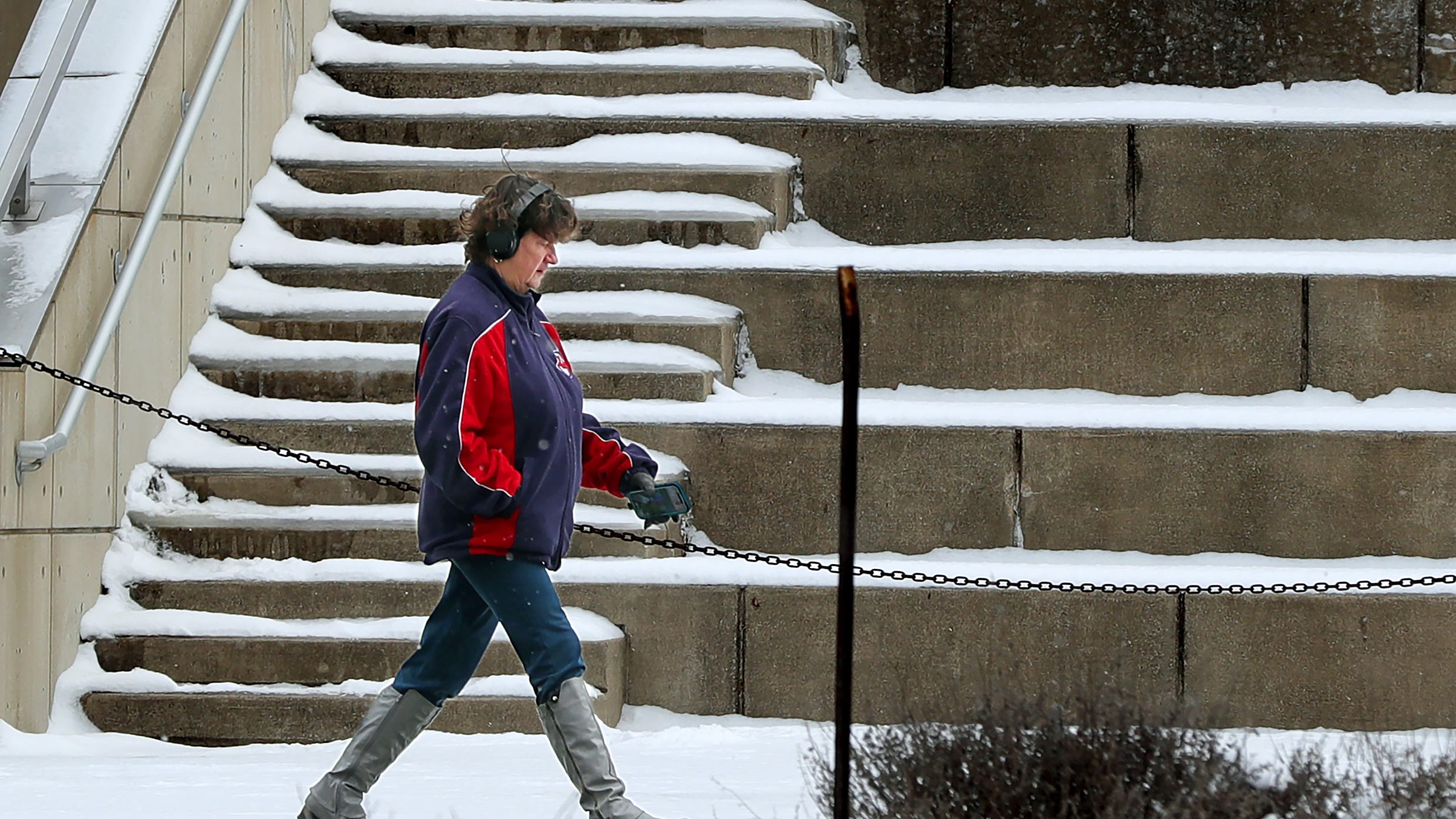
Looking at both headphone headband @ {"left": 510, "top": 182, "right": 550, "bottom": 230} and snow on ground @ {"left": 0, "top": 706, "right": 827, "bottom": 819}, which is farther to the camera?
snow on ground @ {"left": 0, "top": 706, "right": 827, "bottom": 819}

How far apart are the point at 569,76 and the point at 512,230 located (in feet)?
15.6

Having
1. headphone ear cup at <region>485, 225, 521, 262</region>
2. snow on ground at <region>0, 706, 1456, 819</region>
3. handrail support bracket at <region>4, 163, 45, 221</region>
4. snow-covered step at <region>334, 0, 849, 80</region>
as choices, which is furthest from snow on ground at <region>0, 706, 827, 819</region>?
snow-covered step at <region>334, 0, 849, 80</region>

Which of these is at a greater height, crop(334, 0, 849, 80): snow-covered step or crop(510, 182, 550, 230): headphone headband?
crop(334, 0, 849, 80): snow-covered step

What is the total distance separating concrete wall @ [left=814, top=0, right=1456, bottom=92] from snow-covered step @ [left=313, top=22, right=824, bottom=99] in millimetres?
1387

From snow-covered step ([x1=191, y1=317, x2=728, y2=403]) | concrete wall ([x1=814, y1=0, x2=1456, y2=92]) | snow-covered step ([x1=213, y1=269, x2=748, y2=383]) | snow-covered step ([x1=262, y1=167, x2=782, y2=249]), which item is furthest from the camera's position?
concrete wall ([x1=814, y1=0, x2=1456, y2=92])

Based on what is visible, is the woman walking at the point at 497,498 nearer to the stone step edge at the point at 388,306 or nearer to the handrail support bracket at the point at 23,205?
the handrail support bracket at the point at 23,205

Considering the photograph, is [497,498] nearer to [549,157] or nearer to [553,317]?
[553,317]

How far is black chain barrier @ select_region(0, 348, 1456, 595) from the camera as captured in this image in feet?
18.0

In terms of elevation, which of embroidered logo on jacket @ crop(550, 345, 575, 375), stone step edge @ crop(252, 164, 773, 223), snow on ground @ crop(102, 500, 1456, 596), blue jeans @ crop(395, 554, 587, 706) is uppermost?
stone step edge @ crop(252, 164, 773, 223)

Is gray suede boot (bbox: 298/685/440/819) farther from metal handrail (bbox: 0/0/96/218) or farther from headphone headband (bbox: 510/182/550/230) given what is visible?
metal handrail (bbox: 0/0/96/218)

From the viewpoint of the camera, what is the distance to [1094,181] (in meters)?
8.44

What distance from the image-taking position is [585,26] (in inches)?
365

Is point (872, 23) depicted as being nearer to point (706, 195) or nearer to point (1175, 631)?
point (706, 195)

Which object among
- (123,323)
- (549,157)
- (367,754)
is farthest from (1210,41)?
(367,754)
